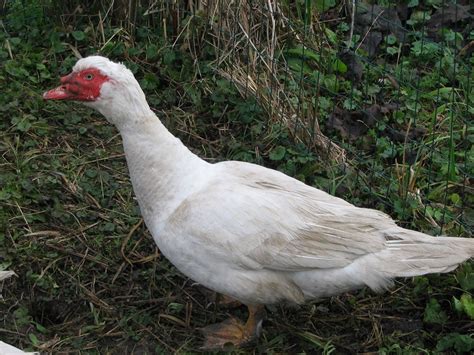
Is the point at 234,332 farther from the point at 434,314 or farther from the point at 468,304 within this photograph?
the point at 468,304

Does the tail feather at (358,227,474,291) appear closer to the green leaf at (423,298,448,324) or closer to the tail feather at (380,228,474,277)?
the tail feather at (380,228,474,277)

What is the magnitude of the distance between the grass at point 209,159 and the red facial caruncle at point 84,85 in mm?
1038

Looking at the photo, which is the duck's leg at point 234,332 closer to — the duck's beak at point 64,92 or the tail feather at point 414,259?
the tail feather at point 414,259

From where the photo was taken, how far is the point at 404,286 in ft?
16.3

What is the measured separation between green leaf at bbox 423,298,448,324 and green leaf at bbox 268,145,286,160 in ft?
4.52

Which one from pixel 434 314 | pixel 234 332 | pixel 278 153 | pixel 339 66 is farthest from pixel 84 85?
pixel 339 66

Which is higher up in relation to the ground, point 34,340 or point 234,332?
point 234,332

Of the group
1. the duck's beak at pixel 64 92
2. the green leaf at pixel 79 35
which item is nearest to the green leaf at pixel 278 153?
the duck's beak at pixel 64 92

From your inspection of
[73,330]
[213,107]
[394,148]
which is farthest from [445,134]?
[73,330]

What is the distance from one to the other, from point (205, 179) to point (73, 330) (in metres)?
1.03

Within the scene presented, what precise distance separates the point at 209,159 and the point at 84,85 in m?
1.50

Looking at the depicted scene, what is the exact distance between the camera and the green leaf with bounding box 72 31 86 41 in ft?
21.5

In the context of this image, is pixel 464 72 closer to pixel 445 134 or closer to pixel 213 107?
pixel 445 134

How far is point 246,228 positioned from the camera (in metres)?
4.31
